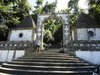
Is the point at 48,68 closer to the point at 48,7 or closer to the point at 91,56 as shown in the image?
the point at 91,56

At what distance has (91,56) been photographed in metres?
15.8

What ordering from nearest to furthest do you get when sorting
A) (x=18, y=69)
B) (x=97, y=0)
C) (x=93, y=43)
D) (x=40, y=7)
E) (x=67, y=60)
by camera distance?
(x=18, y=69)
(x=67, y=60)
(x=93, y=43)
(x=97, y=0)
(x=40, y=7)

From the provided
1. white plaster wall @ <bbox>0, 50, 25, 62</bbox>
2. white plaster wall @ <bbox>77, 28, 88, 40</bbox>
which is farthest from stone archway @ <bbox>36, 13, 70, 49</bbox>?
white plaster wall @ <bbox>0, 50, 25, 62</bbox>

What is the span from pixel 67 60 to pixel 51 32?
22374 mm

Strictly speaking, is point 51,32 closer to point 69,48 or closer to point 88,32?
point 88,32

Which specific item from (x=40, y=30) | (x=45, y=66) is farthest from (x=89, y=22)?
(x=45, y=66)

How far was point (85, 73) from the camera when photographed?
10117 millimetres

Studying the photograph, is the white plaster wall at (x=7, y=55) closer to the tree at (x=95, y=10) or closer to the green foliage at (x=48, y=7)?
the tree at (x=95, y=10)

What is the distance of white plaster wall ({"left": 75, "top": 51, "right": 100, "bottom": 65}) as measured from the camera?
15.6 m

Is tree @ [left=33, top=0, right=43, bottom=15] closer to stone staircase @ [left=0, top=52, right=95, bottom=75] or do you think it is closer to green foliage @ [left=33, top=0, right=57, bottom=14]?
green foliage @ [left=33, top=0, right=57, bottom=14]

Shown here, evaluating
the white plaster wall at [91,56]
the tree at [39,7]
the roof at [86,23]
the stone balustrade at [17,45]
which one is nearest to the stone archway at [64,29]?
the roof at [86,23]

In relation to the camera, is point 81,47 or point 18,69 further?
point 81,47

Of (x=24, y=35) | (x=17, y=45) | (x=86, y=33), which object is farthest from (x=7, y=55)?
(x=86, y=33)

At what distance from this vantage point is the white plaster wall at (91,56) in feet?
51.2
